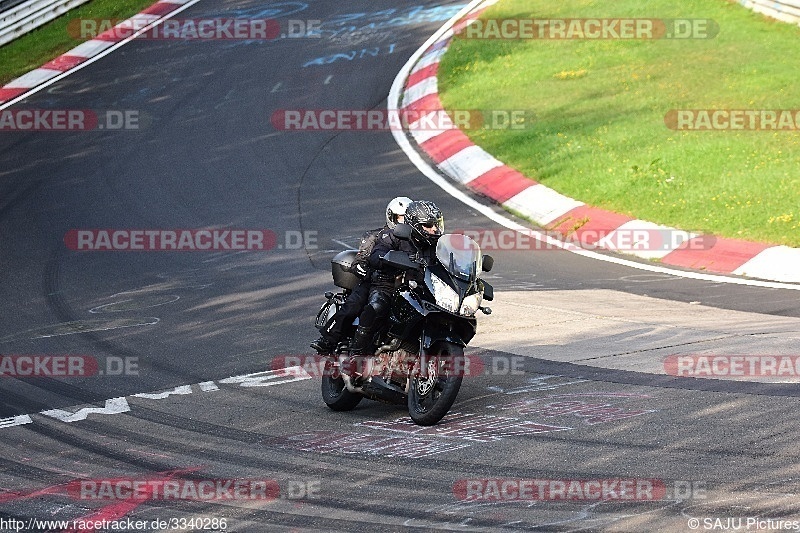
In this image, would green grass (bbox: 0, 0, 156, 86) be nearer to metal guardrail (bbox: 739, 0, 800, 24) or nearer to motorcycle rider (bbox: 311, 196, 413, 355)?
metal guardrail (bbox: 739, 0, 800, 24)

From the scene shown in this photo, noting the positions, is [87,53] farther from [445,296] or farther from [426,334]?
[445,296]

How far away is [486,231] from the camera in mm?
15156

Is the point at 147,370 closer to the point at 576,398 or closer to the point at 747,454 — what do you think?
the point at 576,398

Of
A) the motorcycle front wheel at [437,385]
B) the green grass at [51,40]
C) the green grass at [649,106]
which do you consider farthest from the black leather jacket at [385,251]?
the green grass at [51,40]

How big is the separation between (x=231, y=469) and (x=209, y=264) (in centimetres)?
689

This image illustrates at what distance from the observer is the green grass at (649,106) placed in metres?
15.0

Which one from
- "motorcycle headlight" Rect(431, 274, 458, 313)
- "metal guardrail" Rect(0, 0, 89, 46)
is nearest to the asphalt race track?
"motorcycle headlight" Rect(431, 274, 458, 313)

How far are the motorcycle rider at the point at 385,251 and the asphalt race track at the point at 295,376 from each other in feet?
2.32

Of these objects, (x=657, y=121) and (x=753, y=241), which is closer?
(x=753, y=241)

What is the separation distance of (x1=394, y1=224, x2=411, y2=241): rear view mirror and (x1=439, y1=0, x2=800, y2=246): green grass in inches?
266

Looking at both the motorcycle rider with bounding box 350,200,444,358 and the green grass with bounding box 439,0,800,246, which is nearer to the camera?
the motorcycle rider with bounding box 350,200,444,358

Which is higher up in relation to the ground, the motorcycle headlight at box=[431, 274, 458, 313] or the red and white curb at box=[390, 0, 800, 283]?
the motorcycle headlight at box=[431, 274, 458, 313]

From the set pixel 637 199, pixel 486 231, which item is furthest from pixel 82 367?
pixel 637 199

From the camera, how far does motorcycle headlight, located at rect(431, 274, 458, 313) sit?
838 centimetres
